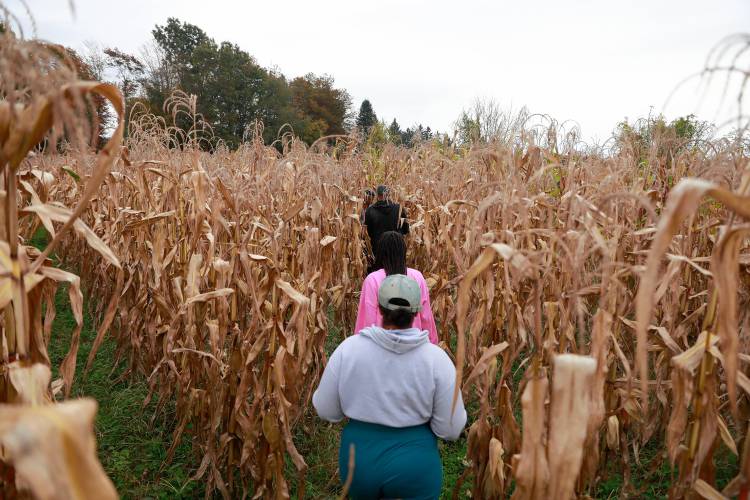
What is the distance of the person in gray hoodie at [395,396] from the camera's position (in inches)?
75.9

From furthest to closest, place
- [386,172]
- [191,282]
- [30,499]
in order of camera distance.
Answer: [386,172] < [191,282] < [30,499]

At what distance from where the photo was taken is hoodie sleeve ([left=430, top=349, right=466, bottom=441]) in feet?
6.40

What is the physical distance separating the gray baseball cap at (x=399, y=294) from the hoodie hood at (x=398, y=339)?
9 centimetres

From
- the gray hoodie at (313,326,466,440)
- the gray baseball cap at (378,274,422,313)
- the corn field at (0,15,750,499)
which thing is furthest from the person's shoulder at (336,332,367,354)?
the corn field at (0,15,750,499)

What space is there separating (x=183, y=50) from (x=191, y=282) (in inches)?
1396

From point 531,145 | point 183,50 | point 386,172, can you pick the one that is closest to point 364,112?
point 183,50

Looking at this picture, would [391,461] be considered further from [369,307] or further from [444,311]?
[444,311]

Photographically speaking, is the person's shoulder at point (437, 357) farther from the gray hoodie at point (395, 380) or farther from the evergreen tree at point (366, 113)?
the evergreen tree at point (366, 113)

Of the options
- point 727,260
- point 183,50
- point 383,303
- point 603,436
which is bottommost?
point 603,436

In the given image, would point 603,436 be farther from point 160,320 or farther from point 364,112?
point 364,112

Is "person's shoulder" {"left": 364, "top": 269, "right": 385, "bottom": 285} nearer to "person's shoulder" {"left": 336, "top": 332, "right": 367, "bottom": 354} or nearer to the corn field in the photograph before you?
the corn field

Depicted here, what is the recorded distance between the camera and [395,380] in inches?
75.5

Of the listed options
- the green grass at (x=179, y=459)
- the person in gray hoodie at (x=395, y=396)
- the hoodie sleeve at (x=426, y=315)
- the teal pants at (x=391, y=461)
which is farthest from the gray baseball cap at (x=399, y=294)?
the green grass at (x=179, y=459)

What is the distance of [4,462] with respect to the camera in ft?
4.66
